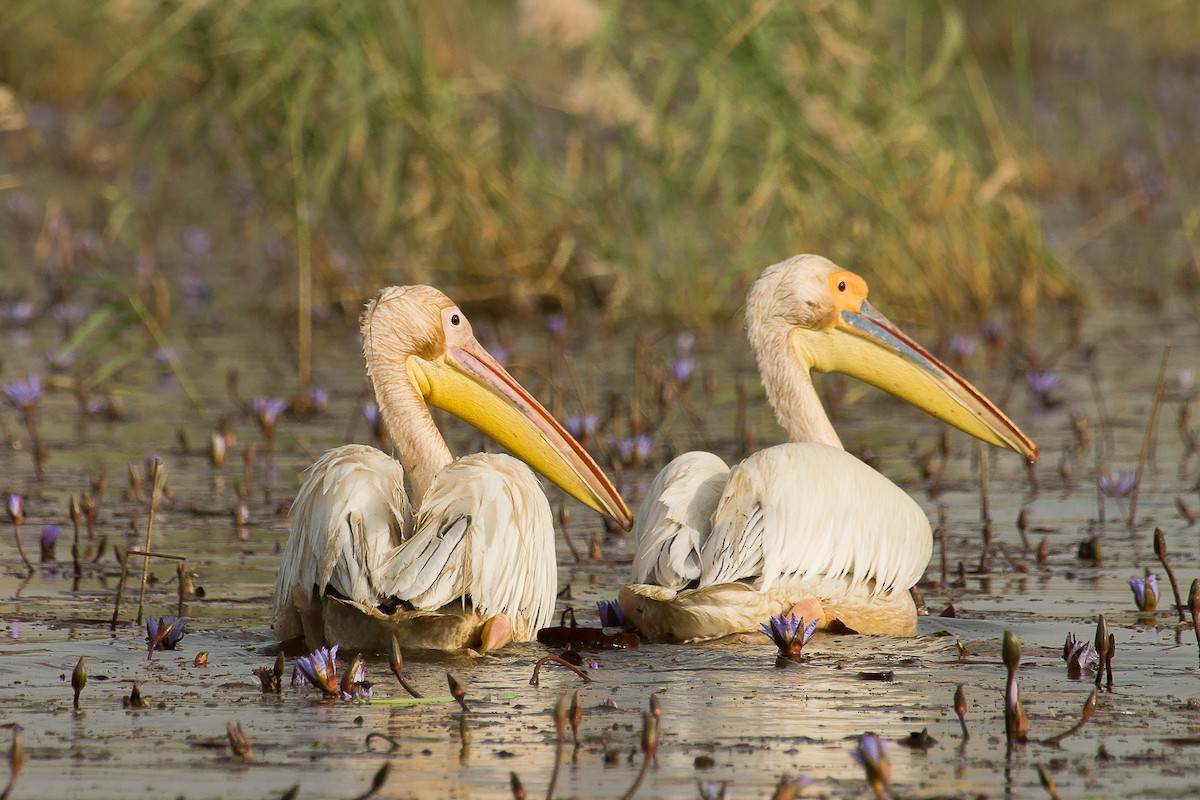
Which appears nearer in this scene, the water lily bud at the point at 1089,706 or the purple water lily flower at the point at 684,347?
the water lily bud at the point at 1089,706

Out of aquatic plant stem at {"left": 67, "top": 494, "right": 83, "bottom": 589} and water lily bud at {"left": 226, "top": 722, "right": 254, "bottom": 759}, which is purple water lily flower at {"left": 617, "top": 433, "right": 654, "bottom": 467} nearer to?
aquatic plant stem at {"left": 67, "top": 494, "right": 83, "bottom": 589}

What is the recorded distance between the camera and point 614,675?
15.2ft

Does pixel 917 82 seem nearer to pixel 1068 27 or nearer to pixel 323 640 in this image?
pixel 323 640

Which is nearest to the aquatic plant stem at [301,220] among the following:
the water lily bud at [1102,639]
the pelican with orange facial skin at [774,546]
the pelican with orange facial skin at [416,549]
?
the pelican with orange facial skin at [416,549]

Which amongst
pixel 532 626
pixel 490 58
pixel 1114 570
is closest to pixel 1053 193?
pixel 490 58

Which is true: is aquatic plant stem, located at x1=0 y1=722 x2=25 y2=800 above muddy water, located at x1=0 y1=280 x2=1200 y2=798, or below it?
below

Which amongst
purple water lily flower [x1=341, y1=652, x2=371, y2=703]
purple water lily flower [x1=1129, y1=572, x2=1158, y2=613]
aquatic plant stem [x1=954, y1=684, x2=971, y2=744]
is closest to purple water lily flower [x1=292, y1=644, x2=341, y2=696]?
purple water lily flower [x1=341, y1=652, x2=371, y2=703]

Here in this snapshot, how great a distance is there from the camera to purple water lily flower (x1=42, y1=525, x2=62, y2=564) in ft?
19.1

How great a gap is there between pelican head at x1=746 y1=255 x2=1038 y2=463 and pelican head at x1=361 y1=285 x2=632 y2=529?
33.7 inches

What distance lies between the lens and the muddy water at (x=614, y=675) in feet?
12.1

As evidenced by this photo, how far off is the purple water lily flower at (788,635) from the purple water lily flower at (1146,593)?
98 centimetres

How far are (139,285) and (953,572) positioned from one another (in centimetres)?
615

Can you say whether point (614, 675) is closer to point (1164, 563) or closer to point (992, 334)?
point (1164, 563)

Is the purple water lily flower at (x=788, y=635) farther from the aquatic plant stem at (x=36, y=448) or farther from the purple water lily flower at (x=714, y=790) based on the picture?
the aquatic plant stem at (x=36, y=448)
